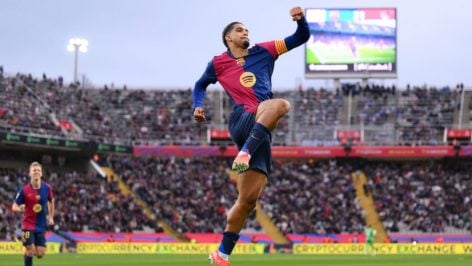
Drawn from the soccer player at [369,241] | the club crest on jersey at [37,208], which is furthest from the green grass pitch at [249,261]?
the soccer player at [369,241]

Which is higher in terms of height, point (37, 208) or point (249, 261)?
point (37, 208)

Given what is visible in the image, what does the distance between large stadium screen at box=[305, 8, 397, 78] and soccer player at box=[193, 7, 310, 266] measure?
51859mm

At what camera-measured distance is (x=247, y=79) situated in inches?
385

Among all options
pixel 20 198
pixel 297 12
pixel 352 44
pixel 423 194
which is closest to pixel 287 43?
pixel 297 12

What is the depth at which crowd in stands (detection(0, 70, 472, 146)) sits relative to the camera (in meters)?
58.4

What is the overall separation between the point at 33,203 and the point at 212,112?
46.1 meters

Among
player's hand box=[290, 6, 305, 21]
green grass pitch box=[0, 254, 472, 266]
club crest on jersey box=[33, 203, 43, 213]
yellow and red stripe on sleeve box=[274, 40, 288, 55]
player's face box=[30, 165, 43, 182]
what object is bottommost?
green grass pitch box=[0, 254, 472, 266]

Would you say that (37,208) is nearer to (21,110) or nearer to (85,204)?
(85,204)

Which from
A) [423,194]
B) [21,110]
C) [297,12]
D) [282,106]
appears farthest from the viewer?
[21,110]

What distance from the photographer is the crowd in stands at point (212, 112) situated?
58406mm

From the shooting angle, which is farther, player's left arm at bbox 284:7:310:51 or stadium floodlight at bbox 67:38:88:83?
stadium floodlight at bbox 67:38:88:83

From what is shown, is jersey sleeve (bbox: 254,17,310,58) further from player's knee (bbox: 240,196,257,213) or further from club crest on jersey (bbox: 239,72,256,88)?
player's knee (bbox: 240,196,257,213)

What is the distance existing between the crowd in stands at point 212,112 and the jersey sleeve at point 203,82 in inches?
1808

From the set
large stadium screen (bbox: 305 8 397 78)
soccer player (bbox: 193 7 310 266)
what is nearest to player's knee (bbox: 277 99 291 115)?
soccer player (bbox: 193 7 310 266)
